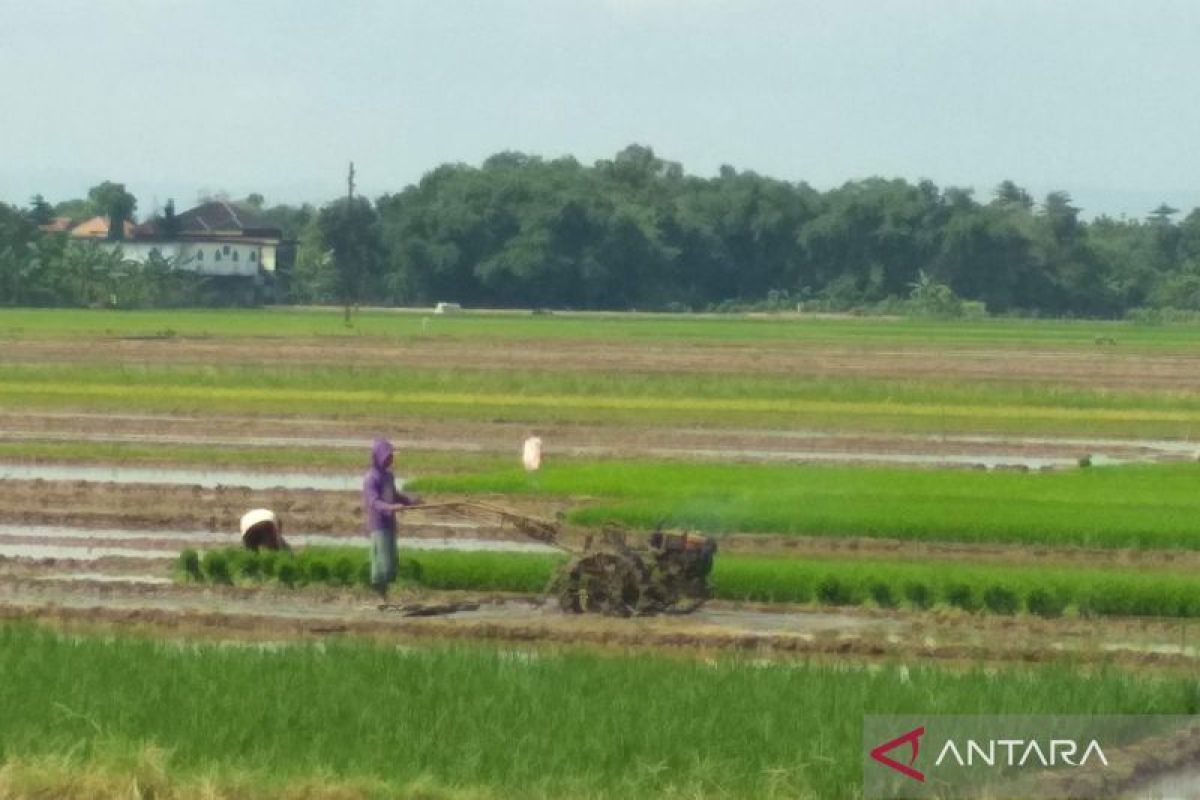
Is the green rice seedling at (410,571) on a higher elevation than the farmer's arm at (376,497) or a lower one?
lower

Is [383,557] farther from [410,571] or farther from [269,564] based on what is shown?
[269,564]

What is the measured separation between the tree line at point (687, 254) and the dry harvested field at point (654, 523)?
46.2m

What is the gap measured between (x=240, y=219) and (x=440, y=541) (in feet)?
278

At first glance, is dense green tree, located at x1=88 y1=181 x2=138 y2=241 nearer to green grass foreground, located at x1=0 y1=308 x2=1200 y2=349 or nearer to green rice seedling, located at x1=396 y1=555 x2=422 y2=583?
green grass foreground, located at x1=0 y1=308 x2=1200 y2=349

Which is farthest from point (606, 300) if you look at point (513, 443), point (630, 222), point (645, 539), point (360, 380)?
point (645, 539)

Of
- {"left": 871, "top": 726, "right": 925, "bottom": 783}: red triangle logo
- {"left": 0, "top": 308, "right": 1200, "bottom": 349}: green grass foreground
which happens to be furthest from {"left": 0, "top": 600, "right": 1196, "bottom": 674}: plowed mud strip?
{"left": 0, "top": 308, "right": 1200, "bottom": 349}: green grass foreground

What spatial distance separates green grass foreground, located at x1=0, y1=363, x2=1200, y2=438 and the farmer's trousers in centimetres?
1550

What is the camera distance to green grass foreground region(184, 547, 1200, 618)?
14242 millimetres

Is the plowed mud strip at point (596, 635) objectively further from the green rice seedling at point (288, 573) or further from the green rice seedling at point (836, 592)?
the green rice seedling at point (836, 592)

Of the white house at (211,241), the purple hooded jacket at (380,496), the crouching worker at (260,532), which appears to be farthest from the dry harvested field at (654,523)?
the white house at (211,241)

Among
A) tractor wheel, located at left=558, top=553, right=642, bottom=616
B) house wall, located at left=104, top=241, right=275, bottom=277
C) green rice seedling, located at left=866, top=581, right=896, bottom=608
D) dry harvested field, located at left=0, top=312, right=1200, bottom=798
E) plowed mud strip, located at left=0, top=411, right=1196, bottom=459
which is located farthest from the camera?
house wall, located at left=104, top=241, right=275, bottom=277

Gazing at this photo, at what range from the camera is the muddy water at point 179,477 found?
22.1 metres

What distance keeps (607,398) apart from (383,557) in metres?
20.6

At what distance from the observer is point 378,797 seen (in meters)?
8.33
